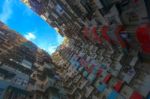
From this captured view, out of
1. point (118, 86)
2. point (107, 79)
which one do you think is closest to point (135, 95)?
point (118, 86)

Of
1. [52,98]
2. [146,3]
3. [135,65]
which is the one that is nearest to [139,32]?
[146,3]

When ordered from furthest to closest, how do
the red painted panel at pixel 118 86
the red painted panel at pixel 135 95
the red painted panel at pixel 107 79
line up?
1. the red painted panel at pixel 107 79
2. the red painted panel at pixel 118 86
3. the red painted panel at pixel 135 95

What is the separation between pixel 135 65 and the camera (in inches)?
717

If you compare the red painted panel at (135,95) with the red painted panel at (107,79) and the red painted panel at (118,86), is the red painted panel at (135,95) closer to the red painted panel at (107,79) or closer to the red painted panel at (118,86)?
the red painted panel at (118,86)

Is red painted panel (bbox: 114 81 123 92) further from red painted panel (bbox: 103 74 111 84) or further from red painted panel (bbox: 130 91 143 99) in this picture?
red painted panel (bbox: 103 74 111 84)

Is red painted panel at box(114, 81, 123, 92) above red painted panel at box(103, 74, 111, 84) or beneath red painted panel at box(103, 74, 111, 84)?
beneath

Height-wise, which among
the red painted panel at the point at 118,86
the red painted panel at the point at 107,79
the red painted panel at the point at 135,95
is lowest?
the red painted panel at the point at 135,95

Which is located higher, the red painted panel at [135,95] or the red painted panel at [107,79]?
the red painted panel at [107,79]

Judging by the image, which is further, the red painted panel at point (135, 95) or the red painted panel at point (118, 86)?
the red painted panel at point (118, 86)

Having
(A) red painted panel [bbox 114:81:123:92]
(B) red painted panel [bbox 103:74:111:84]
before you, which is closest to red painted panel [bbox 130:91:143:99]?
(A) red painted panel [bbox 114:81:123:92]

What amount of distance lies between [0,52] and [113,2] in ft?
51.1

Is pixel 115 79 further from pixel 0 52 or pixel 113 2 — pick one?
pixel 0 52

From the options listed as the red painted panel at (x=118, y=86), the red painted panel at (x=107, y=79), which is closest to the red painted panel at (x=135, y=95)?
the red painted panel at (x=118, y=86)

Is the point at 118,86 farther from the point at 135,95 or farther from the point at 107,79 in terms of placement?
the point at 107,79
